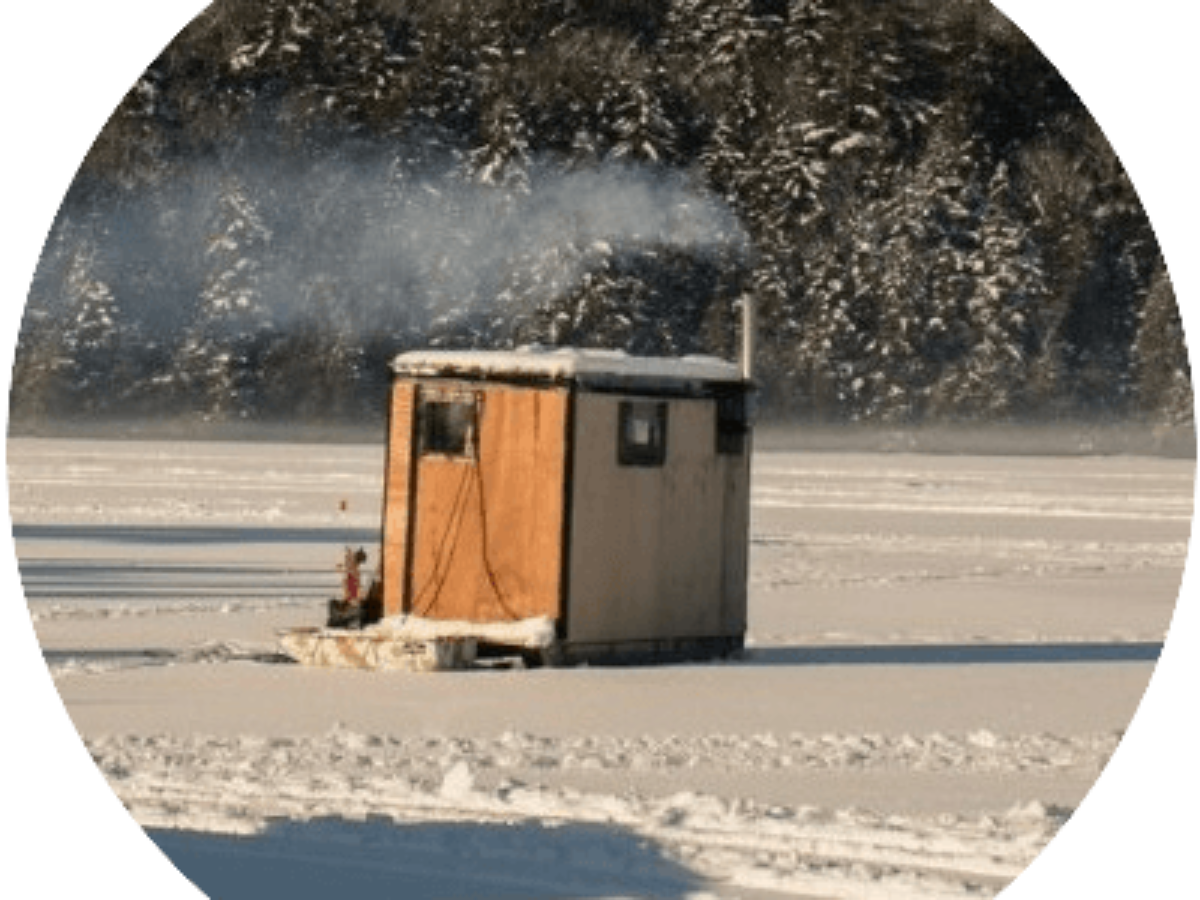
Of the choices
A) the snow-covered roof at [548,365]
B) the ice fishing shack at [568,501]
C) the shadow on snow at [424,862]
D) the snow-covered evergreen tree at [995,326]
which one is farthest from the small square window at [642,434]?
the snow-covered evergreen tree at [995,326]

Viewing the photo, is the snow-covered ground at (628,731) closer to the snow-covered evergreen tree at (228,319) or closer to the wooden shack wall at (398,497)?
the wooden shack wall at (398,497)

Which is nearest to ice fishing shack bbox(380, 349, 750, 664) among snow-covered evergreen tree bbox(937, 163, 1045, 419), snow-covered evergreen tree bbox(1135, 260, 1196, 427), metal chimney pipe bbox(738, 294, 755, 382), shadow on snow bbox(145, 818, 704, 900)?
metal chimney pipe bbox(738, 294, 755, 382)

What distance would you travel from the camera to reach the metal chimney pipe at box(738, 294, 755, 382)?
2338cm

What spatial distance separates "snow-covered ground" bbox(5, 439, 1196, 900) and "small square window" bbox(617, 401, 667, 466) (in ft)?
5.31

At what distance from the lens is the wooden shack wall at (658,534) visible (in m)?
21.7

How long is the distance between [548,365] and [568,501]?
3.32ft

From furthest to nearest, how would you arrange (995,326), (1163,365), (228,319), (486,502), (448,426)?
(228,319)
(1163,365)
(995,326)
(448,426)
(486,502)

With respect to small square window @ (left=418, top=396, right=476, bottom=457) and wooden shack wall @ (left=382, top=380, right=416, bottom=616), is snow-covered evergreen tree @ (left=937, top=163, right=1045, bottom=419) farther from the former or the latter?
small square window @ (left=418, top=396, right=476, bottom=457)

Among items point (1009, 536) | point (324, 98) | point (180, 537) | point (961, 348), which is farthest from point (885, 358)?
point (180, 537)

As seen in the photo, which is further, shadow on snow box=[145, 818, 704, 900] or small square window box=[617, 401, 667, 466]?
small square window box=[617, 401, 667, 466]

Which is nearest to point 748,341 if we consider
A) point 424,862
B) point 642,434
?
point 642,434

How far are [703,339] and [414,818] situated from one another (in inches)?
2935

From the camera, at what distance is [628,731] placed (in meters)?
17.3

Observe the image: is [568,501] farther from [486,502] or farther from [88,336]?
[88,336]
